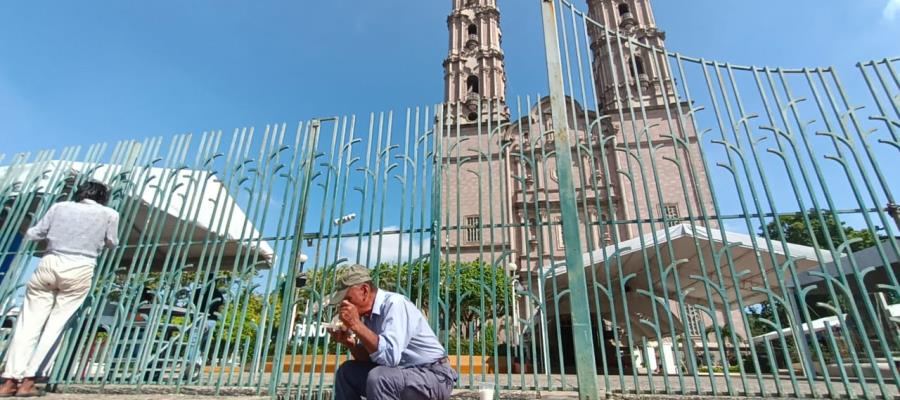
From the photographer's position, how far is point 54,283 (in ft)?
10.3

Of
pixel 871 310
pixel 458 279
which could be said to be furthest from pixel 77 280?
pixel 871 310

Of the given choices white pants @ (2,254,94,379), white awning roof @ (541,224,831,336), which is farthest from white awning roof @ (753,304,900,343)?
white pants @ (2,254,94,379)

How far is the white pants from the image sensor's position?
2.93 m

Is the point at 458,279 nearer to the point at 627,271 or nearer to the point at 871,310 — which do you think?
the point at 871,310

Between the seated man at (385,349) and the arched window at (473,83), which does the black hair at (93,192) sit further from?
the arched window at (473,83)

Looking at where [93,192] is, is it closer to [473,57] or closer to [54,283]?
[54,283]

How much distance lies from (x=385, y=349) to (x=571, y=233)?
1447 mm

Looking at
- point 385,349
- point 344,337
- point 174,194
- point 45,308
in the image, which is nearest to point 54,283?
point 45,308

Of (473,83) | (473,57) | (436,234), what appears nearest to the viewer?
(436,234)

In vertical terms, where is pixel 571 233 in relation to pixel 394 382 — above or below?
above

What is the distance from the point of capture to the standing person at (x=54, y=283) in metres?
2.93

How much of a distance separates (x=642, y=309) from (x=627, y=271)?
2.46 m

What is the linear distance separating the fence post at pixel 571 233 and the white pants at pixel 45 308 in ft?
11.5

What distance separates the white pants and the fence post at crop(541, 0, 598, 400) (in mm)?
3492
